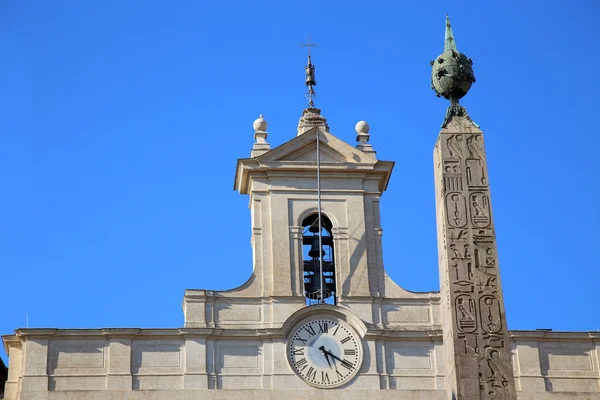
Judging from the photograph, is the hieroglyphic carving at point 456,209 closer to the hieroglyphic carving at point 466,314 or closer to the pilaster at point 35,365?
the hieroglyphic carving at point 466,314

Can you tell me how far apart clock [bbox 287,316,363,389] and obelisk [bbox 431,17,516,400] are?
651 inches

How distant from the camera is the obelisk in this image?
71.7 ft

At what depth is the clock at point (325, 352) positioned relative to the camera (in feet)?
130

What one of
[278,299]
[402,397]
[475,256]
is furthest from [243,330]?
[475,256]

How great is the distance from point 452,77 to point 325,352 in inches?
685

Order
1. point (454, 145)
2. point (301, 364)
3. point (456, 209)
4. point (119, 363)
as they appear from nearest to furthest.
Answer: point (456, 209) < point (454, 145) < point (119, 363) < point (301, 364)

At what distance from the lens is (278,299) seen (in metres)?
39.9

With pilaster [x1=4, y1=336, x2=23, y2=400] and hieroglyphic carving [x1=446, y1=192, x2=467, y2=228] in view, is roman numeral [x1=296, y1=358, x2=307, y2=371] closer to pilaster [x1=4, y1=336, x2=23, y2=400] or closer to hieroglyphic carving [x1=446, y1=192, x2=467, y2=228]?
pilaster [x1=4, y1=336, x2=23, y2=400]

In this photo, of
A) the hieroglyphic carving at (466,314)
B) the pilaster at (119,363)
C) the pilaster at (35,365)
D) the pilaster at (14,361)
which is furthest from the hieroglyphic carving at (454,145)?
the pilaster at (14,361)

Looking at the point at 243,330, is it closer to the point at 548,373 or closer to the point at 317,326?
the point at 317,326

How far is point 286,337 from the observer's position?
39.7 meters

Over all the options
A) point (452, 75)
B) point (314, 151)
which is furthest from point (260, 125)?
point (452, 75)

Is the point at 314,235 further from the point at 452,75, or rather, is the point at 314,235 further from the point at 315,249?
the point at 452,75

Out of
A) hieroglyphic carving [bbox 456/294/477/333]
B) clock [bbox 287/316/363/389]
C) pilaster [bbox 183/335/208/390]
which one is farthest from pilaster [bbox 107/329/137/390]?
hieroglyphic carving [bbox 456/294/477/333]
